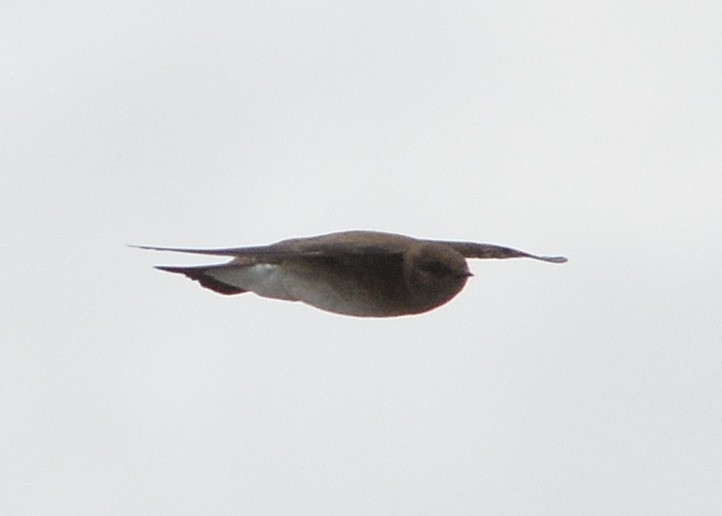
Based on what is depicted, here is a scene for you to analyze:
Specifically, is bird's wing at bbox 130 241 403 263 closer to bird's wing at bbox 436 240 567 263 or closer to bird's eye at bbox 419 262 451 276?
bird's eye at bbox 419 262 451 276

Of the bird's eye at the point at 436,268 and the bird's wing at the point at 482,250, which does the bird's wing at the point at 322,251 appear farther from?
the bird's wing at the point at 482,250

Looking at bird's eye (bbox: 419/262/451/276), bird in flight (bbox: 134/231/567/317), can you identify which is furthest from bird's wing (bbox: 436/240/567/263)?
bird's eye (bbox: 419/262/451/276)

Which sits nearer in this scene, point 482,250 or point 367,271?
point 367,271

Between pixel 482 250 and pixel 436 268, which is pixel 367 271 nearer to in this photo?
pixel 436 268

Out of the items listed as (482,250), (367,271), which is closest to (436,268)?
(367,271)

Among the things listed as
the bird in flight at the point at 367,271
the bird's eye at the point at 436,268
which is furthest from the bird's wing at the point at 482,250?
the bird's eye at the point at 436,268

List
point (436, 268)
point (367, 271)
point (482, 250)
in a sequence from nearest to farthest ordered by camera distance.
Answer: point (436, 268)
point (367, 271)
point (482, 250)

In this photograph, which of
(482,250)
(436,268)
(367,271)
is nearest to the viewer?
(436,268)

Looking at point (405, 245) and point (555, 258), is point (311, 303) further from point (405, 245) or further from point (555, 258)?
point (555, 258)

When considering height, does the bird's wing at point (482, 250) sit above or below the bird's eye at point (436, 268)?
above

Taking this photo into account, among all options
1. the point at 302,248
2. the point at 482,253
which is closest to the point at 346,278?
the point at 302,248
